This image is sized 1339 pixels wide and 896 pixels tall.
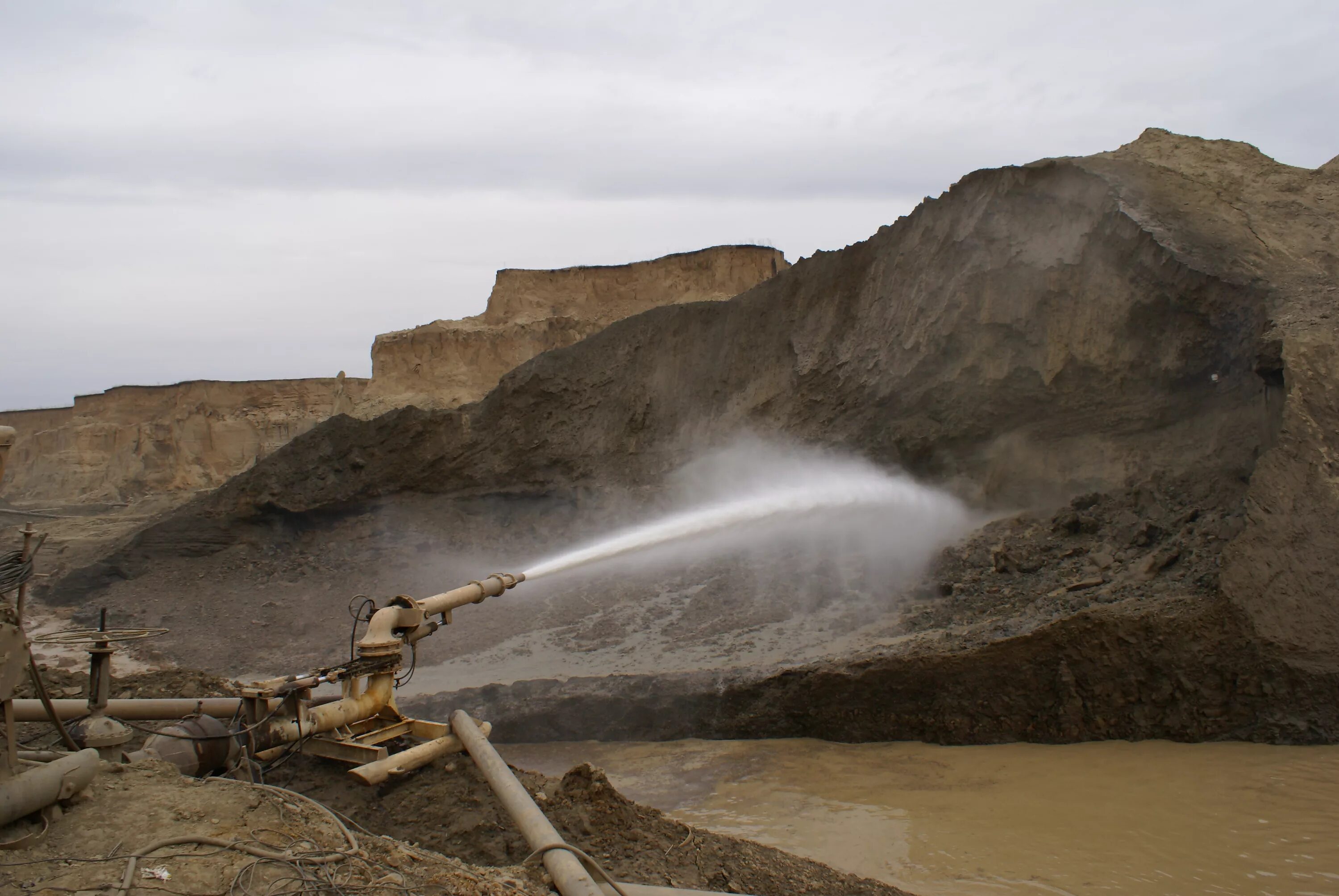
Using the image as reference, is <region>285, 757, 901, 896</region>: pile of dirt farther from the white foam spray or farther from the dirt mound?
the white foam spray

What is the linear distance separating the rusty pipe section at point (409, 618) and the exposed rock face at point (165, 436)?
2889 centimetres

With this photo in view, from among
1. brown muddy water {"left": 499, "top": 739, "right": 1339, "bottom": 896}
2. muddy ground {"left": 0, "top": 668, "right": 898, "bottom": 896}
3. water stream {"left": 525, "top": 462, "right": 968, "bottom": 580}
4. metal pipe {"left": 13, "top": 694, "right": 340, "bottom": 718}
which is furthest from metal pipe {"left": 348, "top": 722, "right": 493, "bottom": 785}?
water stream {"left": 525, "top": 462, "right": 968, "bottom": 580}

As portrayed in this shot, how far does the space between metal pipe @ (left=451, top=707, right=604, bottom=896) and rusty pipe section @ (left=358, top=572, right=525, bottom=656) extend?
0.80m

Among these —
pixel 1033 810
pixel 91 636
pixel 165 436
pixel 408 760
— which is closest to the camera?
A: pixel 91 636

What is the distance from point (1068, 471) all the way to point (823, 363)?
450 cm

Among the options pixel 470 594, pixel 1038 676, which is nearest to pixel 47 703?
pixel 470 594

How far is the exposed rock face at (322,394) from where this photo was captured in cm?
2766

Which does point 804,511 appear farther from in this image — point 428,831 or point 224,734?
point 224,734

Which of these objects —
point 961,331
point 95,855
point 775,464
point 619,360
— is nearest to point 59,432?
point 619,360

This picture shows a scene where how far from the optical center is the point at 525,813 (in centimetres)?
502

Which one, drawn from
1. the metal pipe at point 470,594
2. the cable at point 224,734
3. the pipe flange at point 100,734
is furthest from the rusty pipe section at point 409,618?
the pipe flange at point 100,734

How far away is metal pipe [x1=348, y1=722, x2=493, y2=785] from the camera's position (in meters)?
5.99

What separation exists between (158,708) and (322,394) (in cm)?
3591

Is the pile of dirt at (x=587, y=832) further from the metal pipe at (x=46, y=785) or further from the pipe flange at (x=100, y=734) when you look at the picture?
the metal pipe at (x=46, y=785)
